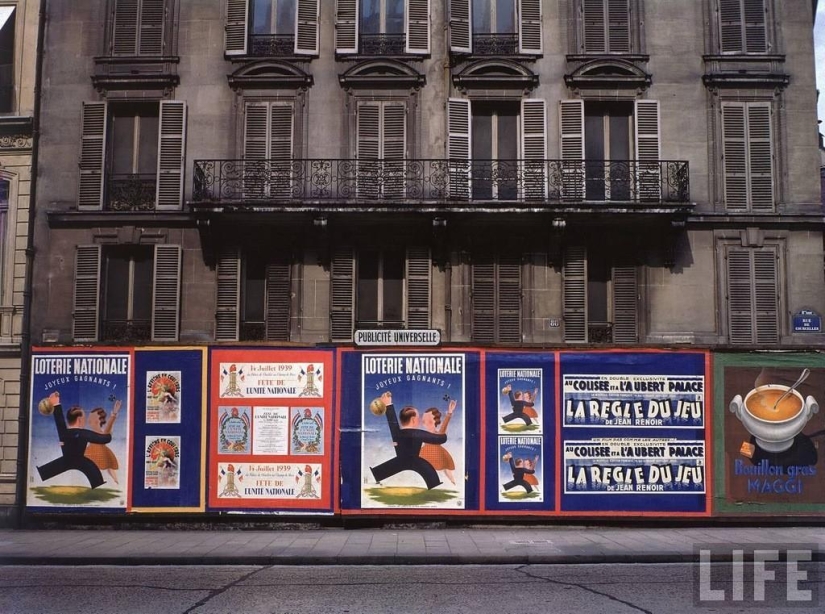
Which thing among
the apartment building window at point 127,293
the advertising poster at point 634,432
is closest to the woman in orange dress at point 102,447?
the apartment building window at point 127,293

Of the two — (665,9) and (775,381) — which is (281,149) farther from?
(775,381)

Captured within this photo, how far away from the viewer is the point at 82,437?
1655 centimetres

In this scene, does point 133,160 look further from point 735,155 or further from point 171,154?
point 735,155

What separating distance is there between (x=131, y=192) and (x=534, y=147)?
866cm

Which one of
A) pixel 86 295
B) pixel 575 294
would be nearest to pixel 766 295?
pixel 575 294

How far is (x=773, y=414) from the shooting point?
16.3 m

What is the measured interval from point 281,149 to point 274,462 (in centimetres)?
652

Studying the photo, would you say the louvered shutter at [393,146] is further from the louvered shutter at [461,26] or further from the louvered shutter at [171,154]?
the louvered shutter at [171,154]

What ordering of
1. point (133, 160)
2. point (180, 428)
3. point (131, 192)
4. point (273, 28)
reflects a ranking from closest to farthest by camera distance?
point (180, 428) → point (131, 192) → point (133, 160) → point (273, 28)

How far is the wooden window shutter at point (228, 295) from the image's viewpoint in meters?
17.1

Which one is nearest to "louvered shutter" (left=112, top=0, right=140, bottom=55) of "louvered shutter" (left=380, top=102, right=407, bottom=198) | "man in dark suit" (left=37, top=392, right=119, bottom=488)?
"louvered shutter" (left=380, top=102, right=407, bottom=198)

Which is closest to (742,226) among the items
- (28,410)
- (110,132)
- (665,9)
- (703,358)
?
(703,358)

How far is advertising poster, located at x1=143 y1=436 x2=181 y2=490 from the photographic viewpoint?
16281mm

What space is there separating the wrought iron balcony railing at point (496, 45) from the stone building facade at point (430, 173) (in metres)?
0.05
